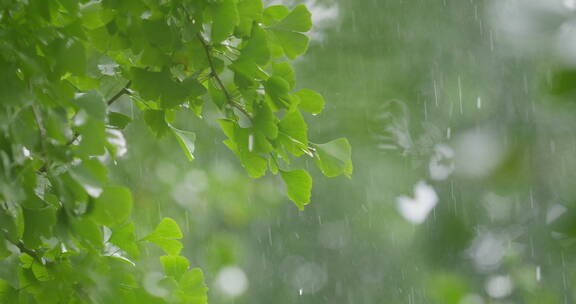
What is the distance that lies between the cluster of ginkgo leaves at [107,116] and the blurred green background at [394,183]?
2207 millimetres

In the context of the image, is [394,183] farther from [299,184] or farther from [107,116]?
[107,116]

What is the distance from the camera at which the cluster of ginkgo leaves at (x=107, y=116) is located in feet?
1.16

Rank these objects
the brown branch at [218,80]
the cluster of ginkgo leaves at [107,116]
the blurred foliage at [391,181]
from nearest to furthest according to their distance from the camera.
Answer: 1. the cluster of ginkgo leaves at [107,116]
2. the brown branch at [218,80]
3. the blurred foliage at [391,181]

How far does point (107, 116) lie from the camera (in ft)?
1.21

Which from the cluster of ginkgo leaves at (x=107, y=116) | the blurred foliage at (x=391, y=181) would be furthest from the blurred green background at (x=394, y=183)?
the cluster of ginkgo leaves at (x=107, y=116)

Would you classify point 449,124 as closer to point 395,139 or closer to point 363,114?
point 395,139

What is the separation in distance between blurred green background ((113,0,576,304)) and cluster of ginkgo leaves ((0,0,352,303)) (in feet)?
7.24

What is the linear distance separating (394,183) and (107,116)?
2728 millimetres

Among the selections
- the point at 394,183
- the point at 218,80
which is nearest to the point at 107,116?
the point at 218,80

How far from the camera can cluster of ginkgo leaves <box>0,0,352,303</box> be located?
35 centimetres

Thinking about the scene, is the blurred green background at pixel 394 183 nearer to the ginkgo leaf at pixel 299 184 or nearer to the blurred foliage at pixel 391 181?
the blurred foliage at pixel 391 181

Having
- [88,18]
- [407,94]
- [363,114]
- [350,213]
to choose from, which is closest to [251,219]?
[350,213]

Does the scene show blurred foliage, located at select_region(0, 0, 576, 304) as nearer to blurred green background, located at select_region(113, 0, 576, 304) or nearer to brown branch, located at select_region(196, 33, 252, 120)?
blurred green background, located at select_region(113, 0, 576, 304)

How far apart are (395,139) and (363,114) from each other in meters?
0.31
